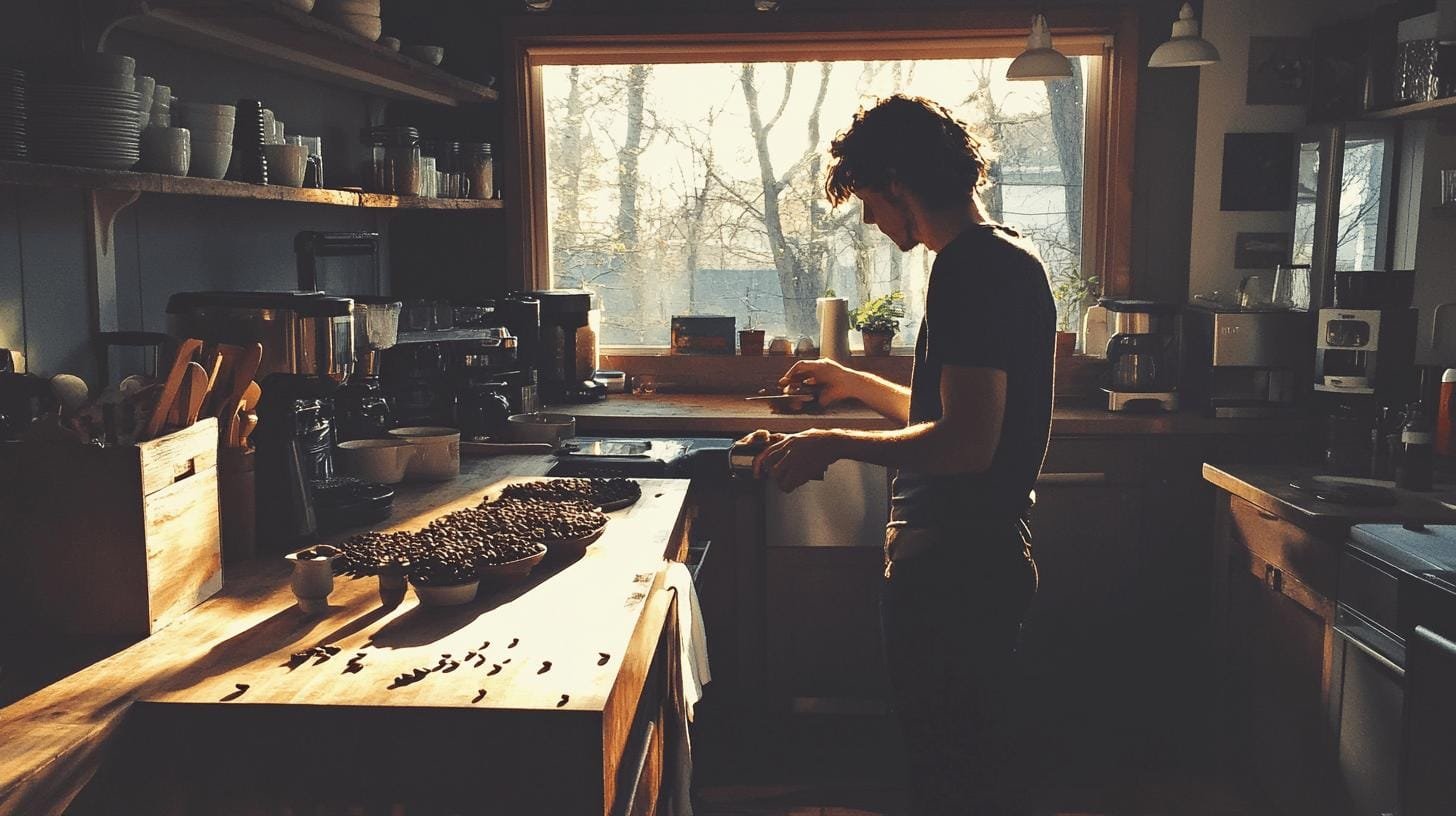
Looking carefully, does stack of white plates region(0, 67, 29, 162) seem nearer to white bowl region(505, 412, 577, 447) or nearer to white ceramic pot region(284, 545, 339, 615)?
white ceramic pot region(284, 545, 339, 615)

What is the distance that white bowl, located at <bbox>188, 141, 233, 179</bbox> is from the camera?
231cm

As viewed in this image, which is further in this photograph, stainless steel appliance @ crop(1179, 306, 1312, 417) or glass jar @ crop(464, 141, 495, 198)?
glass jar @ crop(464, 141, 495, 198)

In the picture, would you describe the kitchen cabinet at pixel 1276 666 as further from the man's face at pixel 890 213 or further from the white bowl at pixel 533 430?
the white bowl at pixel 533 430

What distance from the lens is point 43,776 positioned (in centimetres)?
125

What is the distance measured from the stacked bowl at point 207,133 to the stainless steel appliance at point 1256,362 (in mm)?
2800

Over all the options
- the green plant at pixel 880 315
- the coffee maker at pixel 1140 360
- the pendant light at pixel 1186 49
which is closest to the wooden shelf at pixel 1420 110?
the pendant light at pixel 1186 49

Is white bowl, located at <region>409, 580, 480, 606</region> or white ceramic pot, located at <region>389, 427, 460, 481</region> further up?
white ceramic pot, located at <region>389, 427, 460, 481</region>

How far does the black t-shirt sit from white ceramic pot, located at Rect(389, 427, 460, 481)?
3.52 ft

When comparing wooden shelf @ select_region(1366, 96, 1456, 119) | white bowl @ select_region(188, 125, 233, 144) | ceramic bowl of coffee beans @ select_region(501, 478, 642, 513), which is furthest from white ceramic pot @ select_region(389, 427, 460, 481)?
wooden shelf @ select_region(1366, 96, 1456, 119)

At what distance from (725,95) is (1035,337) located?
259 cm

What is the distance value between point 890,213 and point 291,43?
1478 mm

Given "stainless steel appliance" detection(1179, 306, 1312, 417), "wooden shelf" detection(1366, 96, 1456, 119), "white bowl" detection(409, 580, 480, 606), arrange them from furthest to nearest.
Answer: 1. "stainless steel appliance" detection(1179, 306, 1312, 417)
2. "wooden shelf" detection(1366, 96, 1456, 119)
3. "white bowl" detection(409, 580, 480, 606)

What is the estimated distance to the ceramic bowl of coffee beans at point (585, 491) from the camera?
246 centimetres

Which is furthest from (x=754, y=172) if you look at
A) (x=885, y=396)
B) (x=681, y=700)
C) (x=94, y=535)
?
(x=94, y=535)
